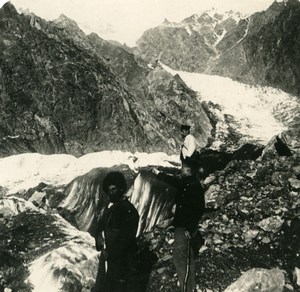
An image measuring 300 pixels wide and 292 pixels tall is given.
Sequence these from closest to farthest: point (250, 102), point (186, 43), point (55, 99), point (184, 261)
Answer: point (184, 261) → point (55, 99) → point (250, 102) → point (186, 43)

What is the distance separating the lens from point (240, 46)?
9680 millimetres

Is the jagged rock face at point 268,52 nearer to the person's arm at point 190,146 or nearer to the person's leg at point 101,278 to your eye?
the person's arm at point 190,146

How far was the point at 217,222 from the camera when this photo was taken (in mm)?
4359

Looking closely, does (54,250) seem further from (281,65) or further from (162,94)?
(281,65)

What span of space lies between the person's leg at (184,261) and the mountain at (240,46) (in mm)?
3856

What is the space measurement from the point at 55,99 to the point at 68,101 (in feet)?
0.58

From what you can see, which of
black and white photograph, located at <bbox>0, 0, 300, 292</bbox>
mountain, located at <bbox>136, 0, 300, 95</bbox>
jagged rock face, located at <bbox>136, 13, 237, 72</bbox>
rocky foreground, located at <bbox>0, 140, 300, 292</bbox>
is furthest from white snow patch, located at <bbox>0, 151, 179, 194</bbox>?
jagged rock face, located at <bbox>136, 13, 237, 72</bbox>

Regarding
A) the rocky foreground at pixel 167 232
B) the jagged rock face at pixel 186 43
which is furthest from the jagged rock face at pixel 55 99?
the jagged rock face at pixel 186 43

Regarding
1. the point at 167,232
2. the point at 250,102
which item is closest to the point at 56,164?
the point at 167,232

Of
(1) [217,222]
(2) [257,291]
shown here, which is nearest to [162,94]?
(1) [217,222]

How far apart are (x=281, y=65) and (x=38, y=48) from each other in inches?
158

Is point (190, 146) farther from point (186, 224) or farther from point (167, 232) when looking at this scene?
point (167, 232)

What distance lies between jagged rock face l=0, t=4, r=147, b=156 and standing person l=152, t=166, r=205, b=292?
2.06 meters

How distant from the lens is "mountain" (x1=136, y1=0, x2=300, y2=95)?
24.6ft
